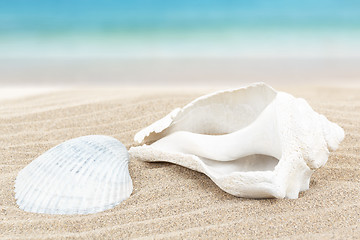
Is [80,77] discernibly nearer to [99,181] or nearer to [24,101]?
[24,101]

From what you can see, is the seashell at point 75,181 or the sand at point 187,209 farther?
the seashell at point 75,181

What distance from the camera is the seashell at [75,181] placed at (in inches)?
67.2

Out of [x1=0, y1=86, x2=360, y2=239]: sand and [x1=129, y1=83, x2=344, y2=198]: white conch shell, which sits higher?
[x1=129, y1=83, x2=344, y2=198]: white conch shell

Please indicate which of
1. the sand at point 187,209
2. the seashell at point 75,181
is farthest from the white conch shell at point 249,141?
the seashell at point 75,181

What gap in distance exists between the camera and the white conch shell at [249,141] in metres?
1.73

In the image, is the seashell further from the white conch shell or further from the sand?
the white conch shell

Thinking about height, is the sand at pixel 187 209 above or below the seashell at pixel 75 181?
below

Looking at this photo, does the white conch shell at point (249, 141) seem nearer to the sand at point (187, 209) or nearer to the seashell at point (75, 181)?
the sand at point (187, 209)

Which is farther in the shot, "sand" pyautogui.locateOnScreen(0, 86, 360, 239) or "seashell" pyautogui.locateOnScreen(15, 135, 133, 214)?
"seashell" pyautogui.locateOnScreen(15, 135, 133, 214)

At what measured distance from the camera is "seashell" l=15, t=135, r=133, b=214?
1.71 meters

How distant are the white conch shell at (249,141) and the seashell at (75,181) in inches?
12.2

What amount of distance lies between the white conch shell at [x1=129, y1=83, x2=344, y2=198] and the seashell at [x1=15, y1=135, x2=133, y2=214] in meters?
0.31

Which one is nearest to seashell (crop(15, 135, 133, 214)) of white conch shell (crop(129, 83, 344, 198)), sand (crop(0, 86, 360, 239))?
sand (crop(0, 86, 360, 239))

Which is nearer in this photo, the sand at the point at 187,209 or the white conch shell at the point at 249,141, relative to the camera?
the sand at the point at 187,209
